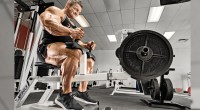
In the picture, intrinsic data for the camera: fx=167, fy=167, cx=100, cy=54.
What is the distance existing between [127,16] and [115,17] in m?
0.41

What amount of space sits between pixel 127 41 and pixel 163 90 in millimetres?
1426

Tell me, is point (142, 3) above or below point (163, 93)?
above

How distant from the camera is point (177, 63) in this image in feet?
33.9

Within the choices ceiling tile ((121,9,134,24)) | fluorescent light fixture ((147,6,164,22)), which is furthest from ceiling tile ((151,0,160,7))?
ceiling tile ((121,9,134,24))

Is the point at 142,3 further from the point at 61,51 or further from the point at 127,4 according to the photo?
the point at 61,51

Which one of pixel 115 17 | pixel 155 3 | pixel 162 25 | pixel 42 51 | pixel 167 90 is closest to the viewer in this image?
pixel 42 51

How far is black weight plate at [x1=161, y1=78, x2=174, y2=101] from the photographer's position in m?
2.48

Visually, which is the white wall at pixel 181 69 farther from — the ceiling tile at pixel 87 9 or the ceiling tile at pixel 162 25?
the ceiling tile at pixel 87 9

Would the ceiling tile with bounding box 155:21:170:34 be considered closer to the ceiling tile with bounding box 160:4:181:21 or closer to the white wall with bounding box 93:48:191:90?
the ceiling tile with bounding box 160:4:181:21

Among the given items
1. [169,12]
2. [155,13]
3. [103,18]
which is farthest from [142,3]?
[103,18]

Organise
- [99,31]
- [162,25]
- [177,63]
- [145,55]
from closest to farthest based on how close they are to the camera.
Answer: [145,55], [162,25], [99,31], [177,63]

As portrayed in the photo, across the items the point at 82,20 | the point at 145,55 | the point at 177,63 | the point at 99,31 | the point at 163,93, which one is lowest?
the point at 163,93

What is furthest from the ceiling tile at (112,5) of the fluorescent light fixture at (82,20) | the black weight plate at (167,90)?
the black weight plate at (167,90)

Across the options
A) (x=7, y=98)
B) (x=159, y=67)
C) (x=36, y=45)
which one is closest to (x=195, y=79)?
(x=7, y=98)
